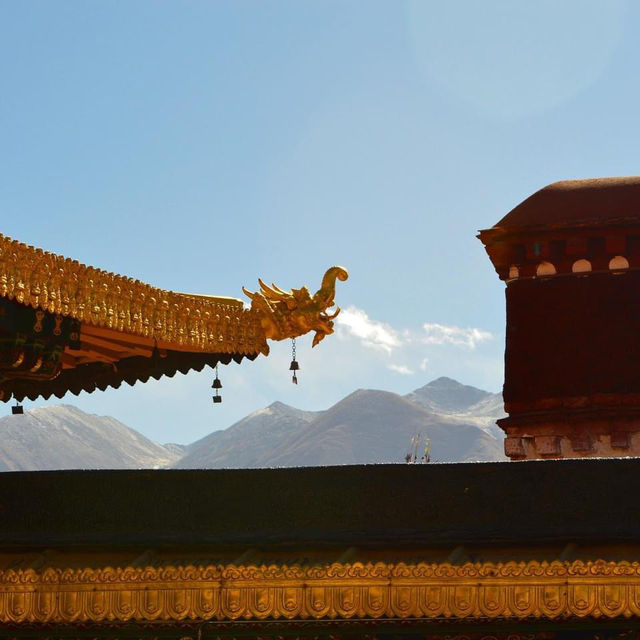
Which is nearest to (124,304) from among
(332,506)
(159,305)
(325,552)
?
(159,305)

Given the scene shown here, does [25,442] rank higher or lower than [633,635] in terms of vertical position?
higher

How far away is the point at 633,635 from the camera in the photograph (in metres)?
6.40

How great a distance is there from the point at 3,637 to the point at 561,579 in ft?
9.70

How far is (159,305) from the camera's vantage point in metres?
9.27

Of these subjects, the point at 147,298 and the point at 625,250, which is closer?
the point at 147,298

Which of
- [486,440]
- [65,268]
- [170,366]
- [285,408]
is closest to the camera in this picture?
[65,268]

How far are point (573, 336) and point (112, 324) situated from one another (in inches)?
405

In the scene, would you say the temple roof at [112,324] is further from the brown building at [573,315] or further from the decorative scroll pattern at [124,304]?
the brown building at [573,315]

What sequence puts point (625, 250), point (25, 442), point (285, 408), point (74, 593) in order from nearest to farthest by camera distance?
point (74, 593) → point (625, 250) → point (25, 442) → point (285, 408)

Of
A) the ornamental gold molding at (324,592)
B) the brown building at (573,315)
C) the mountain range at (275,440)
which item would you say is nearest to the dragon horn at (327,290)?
the ornamental gold molding at (324,592)

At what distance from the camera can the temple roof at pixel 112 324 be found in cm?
823

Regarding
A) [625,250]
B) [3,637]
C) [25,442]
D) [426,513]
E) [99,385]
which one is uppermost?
[25,442]

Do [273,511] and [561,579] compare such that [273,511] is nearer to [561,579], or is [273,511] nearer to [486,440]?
[561,579]

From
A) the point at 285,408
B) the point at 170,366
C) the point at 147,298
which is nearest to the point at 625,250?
the point at 170,366
